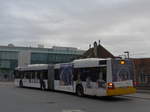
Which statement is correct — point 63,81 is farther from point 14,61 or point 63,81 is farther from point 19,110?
point 14,61

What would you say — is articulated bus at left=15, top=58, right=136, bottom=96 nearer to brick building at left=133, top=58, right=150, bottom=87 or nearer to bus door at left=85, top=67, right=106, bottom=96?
bus door at left=85, top=67, right=106, bottom=96

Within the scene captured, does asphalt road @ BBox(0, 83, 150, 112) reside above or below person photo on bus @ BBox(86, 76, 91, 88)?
below

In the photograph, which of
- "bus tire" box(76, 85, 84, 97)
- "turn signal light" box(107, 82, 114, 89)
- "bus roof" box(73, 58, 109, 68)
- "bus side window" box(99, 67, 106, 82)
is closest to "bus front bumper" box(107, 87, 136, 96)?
"turn signal light" box(107, 82, 114, 89)

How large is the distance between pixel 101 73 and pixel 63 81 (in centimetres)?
623

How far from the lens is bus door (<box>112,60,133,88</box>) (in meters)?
17.2

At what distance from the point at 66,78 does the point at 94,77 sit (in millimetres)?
4717

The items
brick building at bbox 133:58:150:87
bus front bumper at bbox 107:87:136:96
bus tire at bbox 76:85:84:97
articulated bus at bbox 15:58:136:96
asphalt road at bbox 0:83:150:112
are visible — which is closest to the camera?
asphalt road at bbox 0:83:150:112

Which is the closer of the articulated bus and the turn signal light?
the turn signal light

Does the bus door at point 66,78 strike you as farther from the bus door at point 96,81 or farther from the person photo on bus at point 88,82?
the bus door at point 96,81

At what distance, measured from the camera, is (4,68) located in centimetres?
8275

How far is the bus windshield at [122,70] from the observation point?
17.2 meters

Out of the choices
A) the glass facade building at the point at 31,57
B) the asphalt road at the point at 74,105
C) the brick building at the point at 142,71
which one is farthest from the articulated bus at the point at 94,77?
the glass facade building at the point at 31,57

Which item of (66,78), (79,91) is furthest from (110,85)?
(66,78)

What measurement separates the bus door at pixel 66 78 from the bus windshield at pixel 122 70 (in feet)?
16.8
